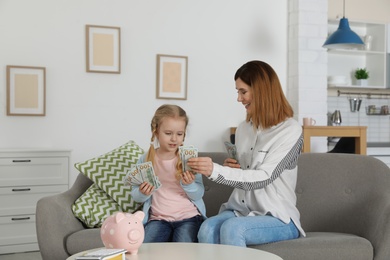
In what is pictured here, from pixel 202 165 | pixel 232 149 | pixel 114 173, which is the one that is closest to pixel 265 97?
pixel 232 149

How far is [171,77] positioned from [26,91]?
132cm

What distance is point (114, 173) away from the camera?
3.54m

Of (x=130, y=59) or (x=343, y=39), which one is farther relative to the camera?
(x=343, y=39)

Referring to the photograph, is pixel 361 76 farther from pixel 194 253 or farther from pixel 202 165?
pixel 194 253

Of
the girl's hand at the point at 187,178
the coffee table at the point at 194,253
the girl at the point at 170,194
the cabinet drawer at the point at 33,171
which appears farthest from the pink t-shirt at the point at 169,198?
the cabinet drawer at the point at 33,171

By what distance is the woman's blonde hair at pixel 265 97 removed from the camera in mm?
3049

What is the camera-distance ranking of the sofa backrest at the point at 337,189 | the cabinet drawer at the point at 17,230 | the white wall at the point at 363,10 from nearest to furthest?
the sofa backrest at the point at 337,189, the cabinet drawer at the point at 17,230, the white wall at the point at 363,10

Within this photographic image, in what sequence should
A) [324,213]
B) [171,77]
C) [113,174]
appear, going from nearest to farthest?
1. [324,213]
2. [113,174]
3. [171,77]

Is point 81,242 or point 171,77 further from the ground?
point 171,77

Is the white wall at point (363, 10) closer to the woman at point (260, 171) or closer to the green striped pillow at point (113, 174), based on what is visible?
the green striped pillow at point (113, 174)

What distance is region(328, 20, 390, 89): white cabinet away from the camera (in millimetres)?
7270

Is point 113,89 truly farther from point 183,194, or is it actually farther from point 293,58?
point 183,194

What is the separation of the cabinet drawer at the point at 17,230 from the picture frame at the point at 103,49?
143cm

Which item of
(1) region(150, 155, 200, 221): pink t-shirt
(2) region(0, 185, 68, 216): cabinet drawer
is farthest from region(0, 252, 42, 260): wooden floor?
(1) region(150, 155, 200, 221): pink t-shirt
